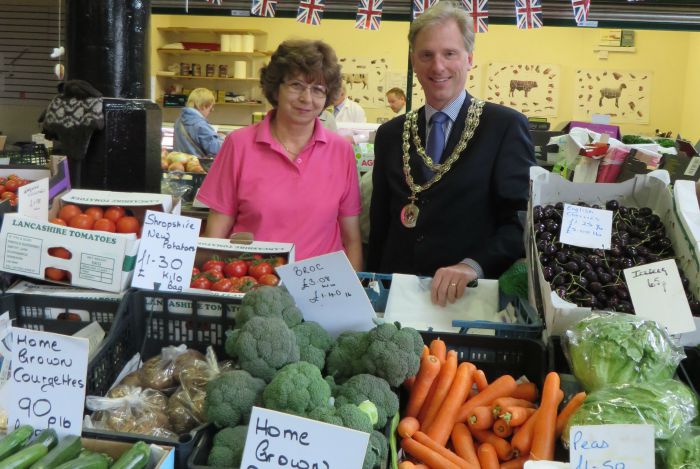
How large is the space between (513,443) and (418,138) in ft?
4.59

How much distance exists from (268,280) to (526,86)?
8622mm

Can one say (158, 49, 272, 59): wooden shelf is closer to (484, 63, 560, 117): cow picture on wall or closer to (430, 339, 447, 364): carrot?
(484, 63, 560, 117): cow picture on wall

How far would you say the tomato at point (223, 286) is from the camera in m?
2.04

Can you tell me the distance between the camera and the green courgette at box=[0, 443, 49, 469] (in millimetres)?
1223

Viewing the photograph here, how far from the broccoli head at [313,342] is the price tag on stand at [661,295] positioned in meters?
0.80

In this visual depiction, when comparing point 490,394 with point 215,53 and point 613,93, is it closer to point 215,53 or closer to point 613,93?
point 215,53

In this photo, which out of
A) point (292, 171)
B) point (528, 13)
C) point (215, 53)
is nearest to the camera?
point (292, 171)

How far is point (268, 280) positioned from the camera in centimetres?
209

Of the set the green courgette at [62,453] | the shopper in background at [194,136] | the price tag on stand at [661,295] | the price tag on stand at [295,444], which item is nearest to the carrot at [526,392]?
the price tag on stand at [661,295]

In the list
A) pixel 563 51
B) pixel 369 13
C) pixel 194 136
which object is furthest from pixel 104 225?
pixel 563 51

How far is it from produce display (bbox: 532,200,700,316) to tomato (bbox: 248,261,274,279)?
0.82 m

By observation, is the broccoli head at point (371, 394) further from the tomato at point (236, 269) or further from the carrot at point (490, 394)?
the tomato at point (236, 269)

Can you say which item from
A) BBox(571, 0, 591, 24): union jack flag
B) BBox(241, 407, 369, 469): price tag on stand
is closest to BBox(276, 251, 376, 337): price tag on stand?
BBox(241, 407, 369, 469): price tag on stand

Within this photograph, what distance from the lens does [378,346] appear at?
151 centimetres
